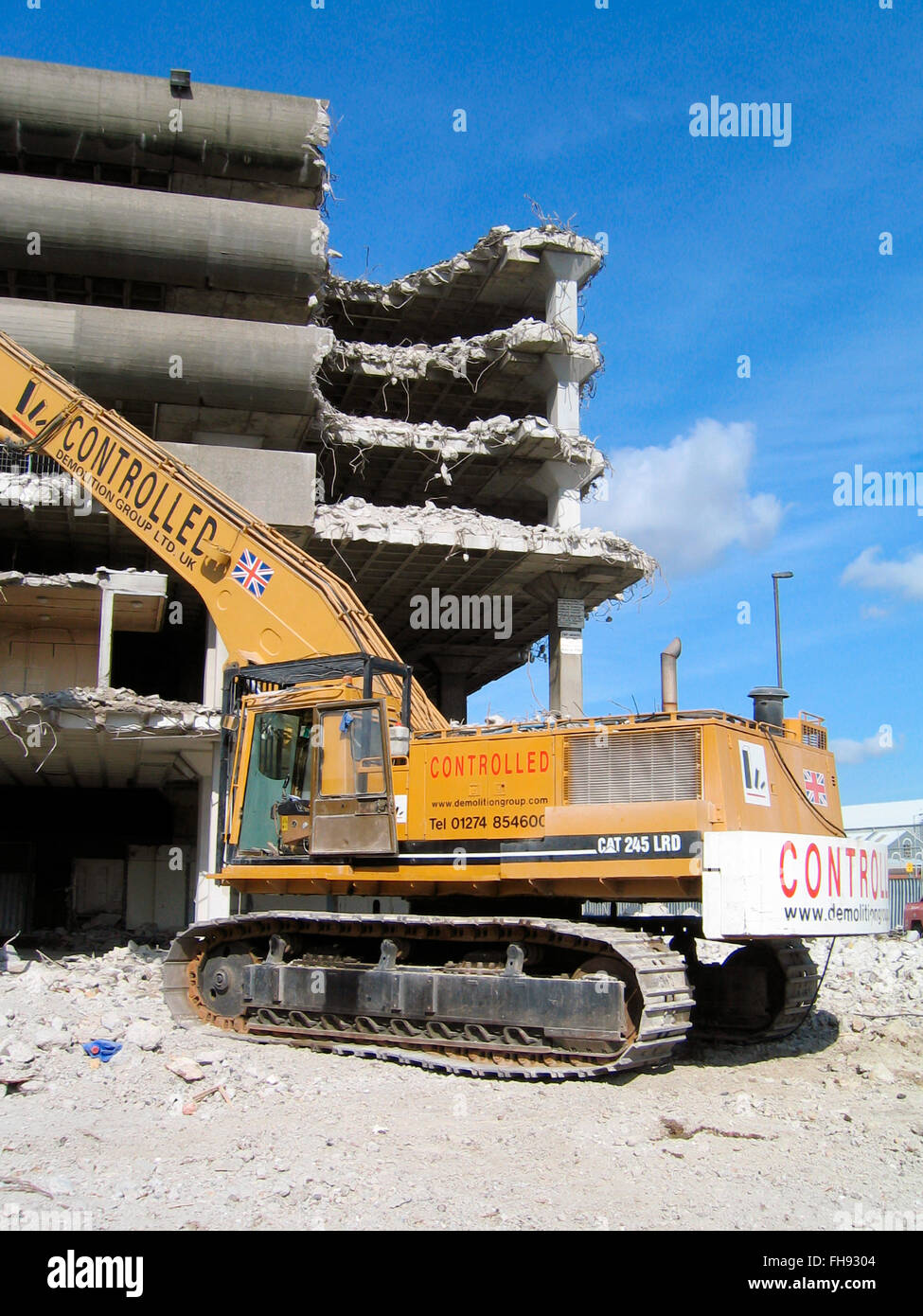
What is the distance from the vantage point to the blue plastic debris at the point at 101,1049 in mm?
9907

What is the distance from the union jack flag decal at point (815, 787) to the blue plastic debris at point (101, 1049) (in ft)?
22.3

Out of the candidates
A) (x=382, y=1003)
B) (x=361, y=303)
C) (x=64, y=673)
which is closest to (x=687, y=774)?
(x=382, y=1003)

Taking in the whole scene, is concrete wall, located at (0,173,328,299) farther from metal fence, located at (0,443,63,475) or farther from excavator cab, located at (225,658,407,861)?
excavator cab, located at (225,658,407,861)

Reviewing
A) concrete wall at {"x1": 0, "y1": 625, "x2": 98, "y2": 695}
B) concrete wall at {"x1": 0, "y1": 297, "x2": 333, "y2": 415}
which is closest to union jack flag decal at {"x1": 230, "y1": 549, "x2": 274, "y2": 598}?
concrete wall at {"x1": 0, "y1": 297, "x2": 333, "y2": 415}

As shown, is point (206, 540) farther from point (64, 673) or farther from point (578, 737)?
point (64, 673)

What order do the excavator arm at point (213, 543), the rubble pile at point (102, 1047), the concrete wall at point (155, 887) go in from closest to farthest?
1. the rubble pile at point (102, 1047)
2. the excavator arm at point (213, 543)
3. the concrete wall at point (155, 887)

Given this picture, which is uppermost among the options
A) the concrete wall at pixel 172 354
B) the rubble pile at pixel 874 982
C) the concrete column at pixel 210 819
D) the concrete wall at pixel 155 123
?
the concrete wall at pixel 155 123

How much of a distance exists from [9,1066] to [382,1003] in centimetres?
328

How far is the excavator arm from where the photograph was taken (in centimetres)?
1212

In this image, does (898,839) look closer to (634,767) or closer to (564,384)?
(564,384)

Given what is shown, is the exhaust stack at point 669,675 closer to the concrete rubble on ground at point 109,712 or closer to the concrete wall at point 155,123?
the concrete rubble on ground at point 109,712

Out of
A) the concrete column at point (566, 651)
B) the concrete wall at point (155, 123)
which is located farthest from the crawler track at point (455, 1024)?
the concrete wall at point (155, 123)

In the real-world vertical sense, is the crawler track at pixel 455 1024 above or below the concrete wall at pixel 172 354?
below

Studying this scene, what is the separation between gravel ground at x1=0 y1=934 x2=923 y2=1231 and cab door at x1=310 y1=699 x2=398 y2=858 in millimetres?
2012
